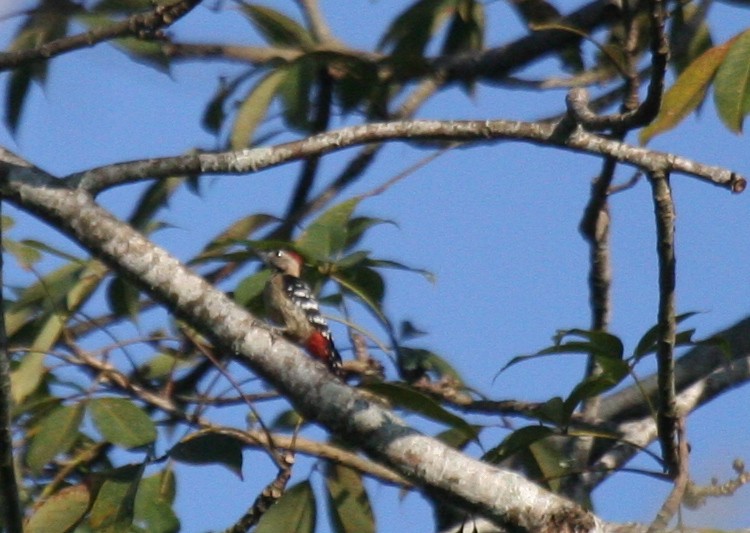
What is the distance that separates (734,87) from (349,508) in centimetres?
135

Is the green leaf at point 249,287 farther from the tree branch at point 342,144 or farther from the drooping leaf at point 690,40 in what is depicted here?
the drooping leaf at point 690,40

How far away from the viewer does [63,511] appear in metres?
3.11

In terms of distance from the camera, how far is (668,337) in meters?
2.49

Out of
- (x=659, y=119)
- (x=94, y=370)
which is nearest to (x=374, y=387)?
(x=659, y=119)

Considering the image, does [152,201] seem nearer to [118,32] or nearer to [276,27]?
[276,27]

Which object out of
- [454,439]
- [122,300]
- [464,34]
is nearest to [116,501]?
[454,439]

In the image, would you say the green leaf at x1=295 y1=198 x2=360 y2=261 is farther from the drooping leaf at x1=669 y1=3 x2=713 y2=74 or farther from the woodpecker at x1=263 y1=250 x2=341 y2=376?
the drooping leaf at x1=669 y1=3 x2=713 y2=74

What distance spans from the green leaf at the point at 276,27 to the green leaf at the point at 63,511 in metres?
1.68

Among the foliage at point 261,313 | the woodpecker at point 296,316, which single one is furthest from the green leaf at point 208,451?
the woodpecker at point 296,316

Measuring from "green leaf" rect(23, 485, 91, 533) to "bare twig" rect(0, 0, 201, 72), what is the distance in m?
0.97

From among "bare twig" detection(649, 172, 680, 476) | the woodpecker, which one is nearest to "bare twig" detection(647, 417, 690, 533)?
"bare twig" detection(649, 172, 680, 476)

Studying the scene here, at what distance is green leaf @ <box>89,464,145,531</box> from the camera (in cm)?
300

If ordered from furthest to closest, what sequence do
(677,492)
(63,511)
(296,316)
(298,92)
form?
(296,316)
(298,92)
(63,511)
(677,492)

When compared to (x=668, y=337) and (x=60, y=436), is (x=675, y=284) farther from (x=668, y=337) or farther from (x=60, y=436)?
(x=60, y=436)
